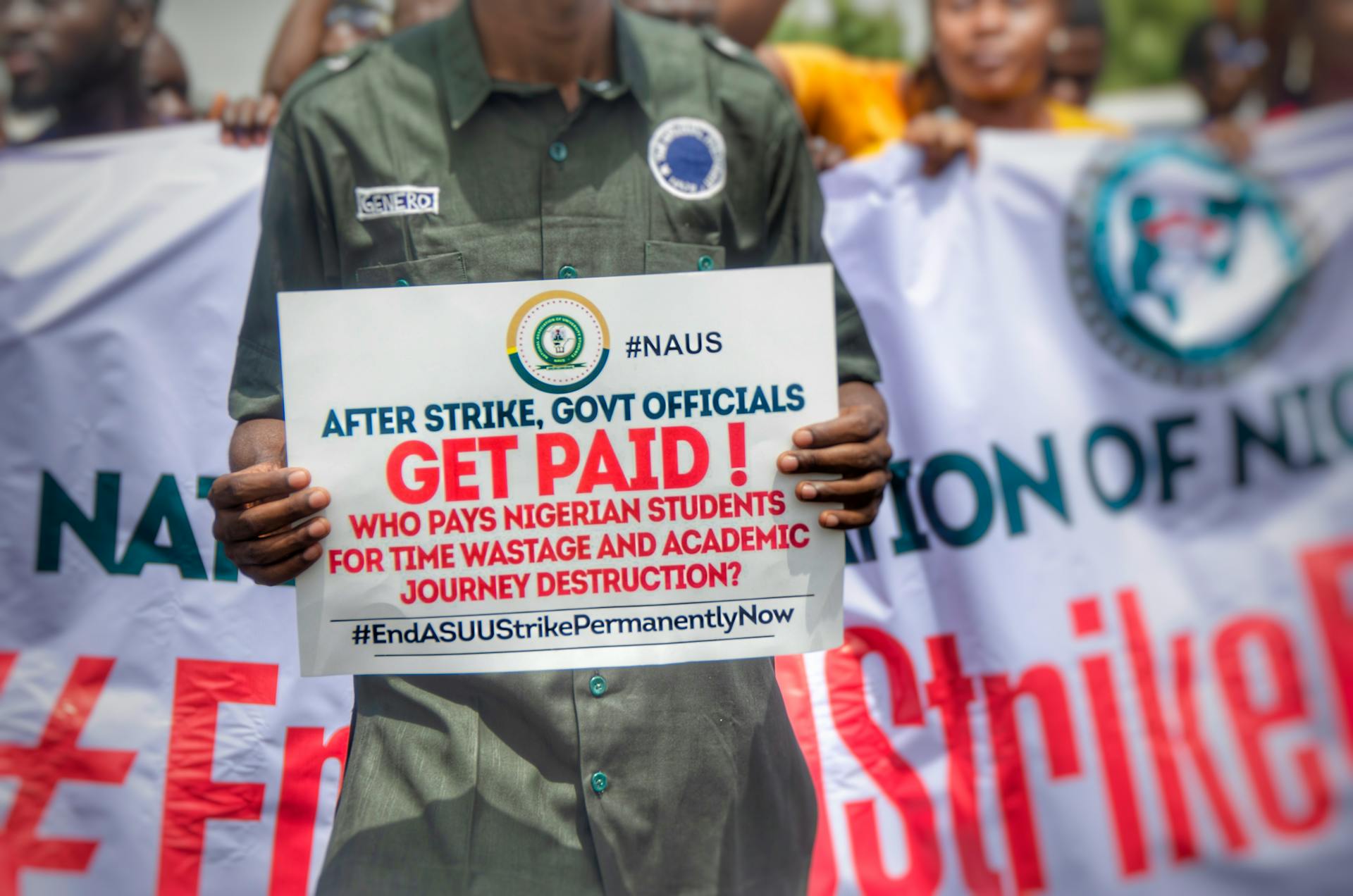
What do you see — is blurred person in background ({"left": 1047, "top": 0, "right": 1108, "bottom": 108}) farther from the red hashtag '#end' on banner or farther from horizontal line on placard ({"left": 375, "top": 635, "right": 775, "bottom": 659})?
the red hashtag '#end' on banner

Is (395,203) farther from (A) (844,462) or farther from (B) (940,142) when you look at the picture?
(B) (940,142)

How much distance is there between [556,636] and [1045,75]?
2343 mm

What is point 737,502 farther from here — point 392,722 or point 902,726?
point 902,726

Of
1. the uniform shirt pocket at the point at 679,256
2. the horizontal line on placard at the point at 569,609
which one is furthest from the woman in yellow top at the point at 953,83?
the horizontal line on placard at the point at 569,609

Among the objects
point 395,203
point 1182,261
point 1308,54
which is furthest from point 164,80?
point 1308,54

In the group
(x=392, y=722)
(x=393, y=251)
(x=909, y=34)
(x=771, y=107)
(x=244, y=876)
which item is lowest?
(x=244, y=876)

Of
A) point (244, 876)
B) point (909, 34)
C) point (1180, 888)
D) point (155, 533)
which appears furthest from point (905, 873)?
point (909, 34)

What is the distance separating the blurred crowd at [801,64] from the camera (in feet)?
8.96

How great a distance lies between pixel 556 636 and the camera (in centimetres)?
148

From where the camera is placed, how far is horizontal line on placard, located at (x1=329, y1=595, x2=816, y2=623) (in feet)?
4.80

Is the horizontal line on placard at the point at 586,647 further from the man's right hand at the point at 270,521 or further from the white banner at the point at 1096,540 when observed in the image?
the white banner at the point at 1096,540

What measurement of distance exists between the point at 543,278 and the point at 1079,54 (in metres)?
2.74

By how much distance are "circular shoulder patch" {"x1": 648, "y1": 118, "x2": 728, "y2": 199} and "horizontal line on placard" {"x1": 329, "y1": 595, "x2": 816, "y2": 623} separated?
1.87 ft

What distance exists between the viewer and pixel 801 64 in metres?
2.87
